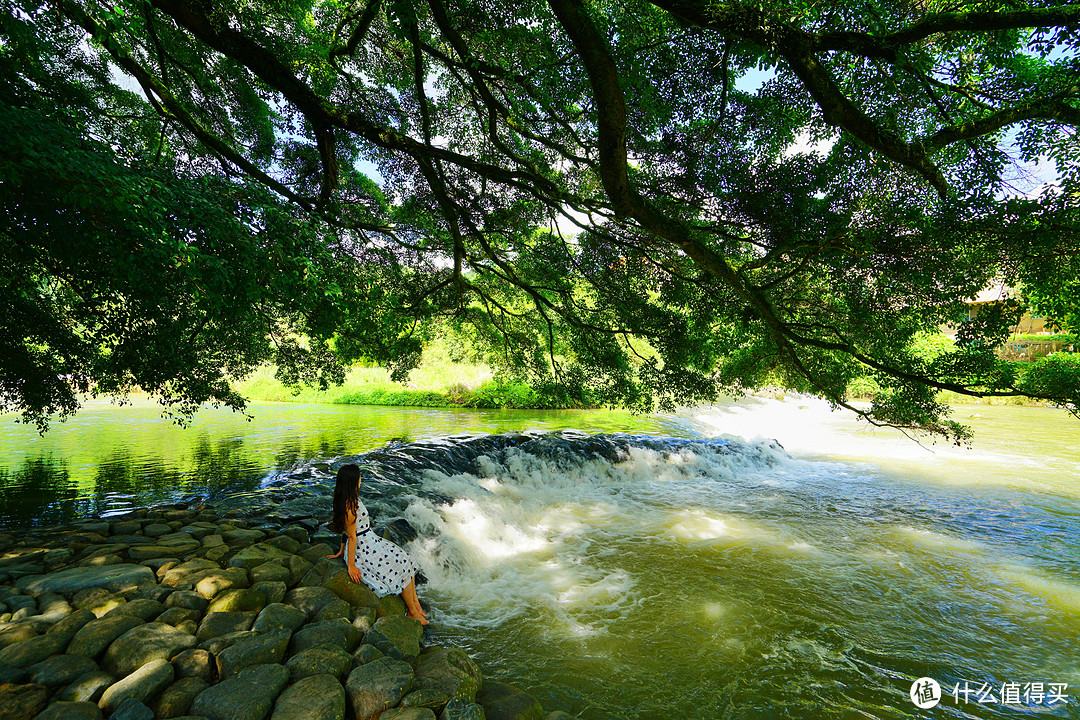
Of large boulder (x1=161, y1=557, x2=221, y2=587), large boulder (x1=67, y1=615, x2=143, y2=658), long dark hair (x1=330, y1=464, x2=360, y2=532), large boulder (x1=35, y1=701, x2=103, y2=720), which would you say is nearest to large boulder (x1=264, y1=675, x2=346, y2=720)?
large boulder (x1=35, y1=701, x2=103, y2=720)

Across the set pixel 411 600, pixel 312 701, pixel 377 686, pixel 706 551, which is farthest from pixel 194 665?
pixel 706 551

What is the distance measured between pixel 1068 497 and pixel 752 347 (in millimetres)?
6462

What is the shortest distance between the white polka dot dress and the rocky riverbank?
0.13m

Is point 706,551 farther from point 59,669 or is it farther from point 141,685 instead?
point 59,669

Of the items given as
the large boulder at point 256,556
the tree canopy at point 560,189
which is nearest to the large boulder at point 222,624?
the large boulder at point 256,556

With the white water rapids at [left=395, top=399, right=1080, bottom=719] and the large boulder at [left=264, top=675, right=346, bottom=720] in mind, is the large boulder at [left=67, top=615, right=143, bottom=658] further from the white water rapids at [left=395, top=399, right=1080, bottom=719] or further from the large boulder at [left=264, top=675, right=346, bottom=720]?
the white water rapids at [left=395, top=399, right=1080, bottom=719]

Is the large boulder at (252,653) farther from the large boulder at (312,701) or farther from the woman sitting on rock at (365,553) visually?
the woman sitting on rock at (365,553)

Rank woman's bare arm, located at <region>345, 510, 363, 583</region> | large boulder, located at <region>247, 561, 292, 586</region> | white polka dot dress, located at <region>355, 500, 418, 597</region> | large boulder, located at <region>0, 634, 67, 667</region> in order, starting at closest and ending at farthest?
large boulder, located at <region>0, 634, 67, 667</region>, large boulder, located at <region>247, 561, 292, 586</region>, woman's bare arm, located at <region>345, 510, 363, 583</region>, white polka dot dress, located at <region>355, 500, 418, 597</region>

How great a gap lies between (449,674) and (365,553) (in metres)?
1.40

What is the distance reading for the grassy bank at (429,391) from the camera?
797 inches

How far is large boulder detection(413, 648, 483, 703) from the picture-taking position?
2336 millimetres

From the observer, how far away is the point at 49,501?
19.8 feet

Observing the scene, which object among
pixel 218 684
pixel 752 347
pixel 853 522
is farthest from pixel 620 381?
pixel 218 684

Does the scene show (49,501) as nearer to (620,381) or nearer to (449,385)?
(620,381)
